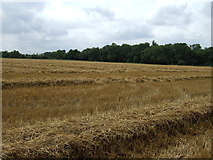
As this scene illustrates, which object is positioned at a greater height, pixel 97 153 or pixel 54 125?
pixel 54 125

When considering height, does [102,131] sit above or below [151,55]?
below

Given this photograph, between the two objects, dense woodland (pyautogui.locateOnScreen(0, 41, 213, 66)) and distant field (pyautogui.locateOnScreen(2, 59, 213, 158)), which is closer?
distant field (pyautogui.locateOnScreen(2, 59, 213, 158))

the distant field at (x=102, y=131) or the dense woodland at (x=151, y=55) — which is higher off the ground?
the dense woodland at (x=151, y=55)

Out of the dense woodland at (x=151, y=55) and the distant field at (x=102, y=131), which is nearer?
the distant field at (x=102, y=131)

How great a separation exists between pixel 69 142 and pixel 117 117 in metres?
1.53

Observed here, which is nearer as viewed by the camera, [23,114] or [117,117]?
[117,117]

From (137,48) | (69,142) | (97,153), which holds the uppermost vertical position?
(137,48)

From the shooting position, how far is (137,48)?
276 ft

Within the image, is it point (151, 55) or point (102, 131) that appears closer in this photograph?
point (102, 131)

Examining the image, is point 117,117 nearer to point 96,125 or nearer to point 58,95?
point 96,125

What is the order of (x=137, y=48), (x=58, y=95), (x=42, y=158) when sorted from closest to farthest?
(x=42, y=158), (x=58, y=95), (x=137, y=48)

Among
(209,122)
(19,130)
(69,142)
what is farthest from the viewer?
(209,122)

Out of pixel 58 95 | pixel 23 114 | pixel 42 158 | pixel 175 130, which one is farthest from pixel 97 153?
pixel 58 95

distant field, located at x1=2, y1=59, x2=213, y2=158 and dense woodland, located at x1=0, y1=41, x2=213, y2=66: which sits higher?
dense woodland, located at x1=0, y1=41, x2=213, y2=66
